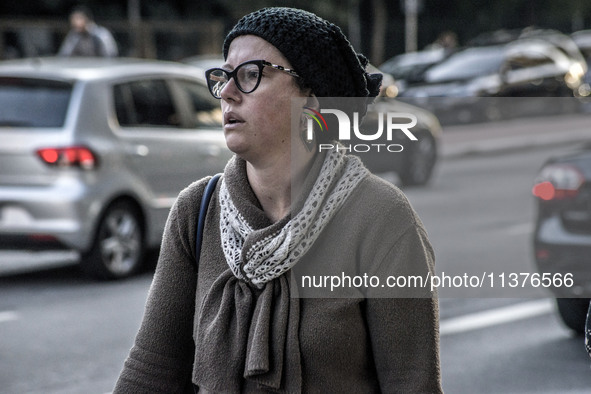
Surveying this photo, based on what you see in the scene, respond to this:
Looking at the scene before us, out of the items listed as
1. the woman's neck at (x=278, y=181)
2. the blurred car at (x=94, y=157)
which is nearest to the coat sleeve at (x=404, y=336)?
the woman's neck at (x=278, y=181)

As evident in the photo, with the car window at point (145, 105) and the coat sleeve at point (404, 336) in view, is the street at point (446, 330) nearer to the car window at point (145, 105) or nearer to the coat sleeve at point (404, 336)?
the coat sleeve at point (404, 336)

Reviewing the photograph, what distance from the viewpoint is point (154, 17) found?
33781mm

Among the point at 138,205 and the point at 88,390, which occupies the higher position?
the point at 138,205

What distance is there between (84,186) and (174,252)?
5353 mm

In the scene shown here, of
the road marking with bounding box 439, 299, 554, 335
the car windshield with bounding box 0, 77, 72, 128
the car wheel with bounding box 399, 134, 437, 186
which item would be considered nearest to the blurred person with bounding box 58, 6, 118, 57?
the car wheel with bounding box 399, 134, 437, 186

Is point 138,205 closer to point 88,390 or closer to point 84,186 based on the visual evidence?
point 84,186

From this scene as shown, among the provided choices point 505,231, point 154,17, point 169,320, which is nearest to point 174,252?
point 169,320

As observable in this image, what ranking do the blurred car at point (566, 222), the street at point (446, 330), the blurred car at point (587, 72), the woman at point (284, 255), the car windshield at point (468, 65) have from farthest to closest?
1. the blurred car at point (587, 72)
2. the car windshield at point (468, 65)
3. the blurred car at point (566, 222)
4. the street at point (446, 330)
5. the woman at point (284, 255)

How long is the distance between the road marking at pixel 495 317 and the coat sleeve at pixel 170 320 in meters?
4.06

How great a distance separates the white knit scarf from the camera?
219cm

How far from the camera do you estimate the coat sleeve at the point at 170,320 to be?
2381 mm

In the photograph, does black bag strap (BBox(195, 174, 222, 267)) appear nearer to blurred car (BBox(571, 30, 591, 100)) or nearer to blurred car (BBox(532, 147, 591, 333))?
blurred car (BBox(532, 147, 591, 333))

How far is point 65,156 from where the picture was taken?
24.7 ft

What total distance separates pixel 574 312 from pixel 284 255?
4300 mm
